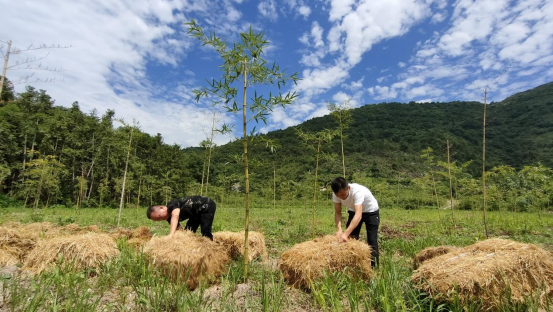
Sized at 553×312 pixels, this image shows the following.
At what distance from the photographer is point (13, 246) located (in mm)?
4512

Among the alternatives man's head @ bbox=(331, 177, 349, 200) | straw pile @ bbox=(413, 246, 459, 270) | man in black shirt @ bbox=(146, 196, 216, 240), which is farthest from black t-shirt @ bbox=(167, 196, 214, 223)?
straw pile @ bbox=(413, 246, 459, 270)

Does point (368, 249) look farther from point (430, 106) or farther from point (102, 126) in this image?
point (430, 106)

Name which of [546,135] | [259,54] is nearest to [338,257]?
[259,54]

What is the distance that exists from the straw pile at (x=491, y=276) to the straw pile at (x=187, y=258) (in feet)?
8.12

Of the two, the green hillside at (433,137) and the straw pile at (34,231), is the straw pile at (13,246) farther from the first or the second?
the green hillside at (433,137)

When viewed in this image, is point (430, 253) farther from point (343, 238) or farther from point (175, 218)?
point (175, 218)

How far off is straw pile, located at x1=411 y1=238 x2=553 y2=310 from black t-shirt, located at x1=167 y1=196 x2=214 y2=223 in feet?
11.1

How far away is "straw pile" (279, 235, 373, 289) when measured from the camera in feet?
11.1

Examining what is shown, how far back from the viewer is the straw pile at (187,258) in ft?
10.7

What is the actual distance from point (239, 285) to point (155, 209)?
195 cm

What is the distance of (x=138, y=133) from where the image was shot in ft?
32.9

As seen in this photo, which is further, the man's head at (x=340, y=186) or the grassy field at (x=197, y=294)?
the man's head at (x=340, y=186)

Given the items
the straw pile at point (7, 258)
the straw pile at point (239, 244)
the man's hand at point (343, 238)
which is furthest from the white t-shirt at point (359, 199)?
the straw pile at point (7, 258)

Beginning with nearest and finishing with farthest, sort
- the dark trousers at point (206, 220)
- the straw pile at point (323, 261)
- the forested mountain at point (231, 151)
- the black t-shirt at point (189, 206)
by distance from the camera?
the straw pile at point (323, 261), the black t-shirt at point (189, 206), the dark trousers at point (206, 220), the forested mountain at point (231, 151)
